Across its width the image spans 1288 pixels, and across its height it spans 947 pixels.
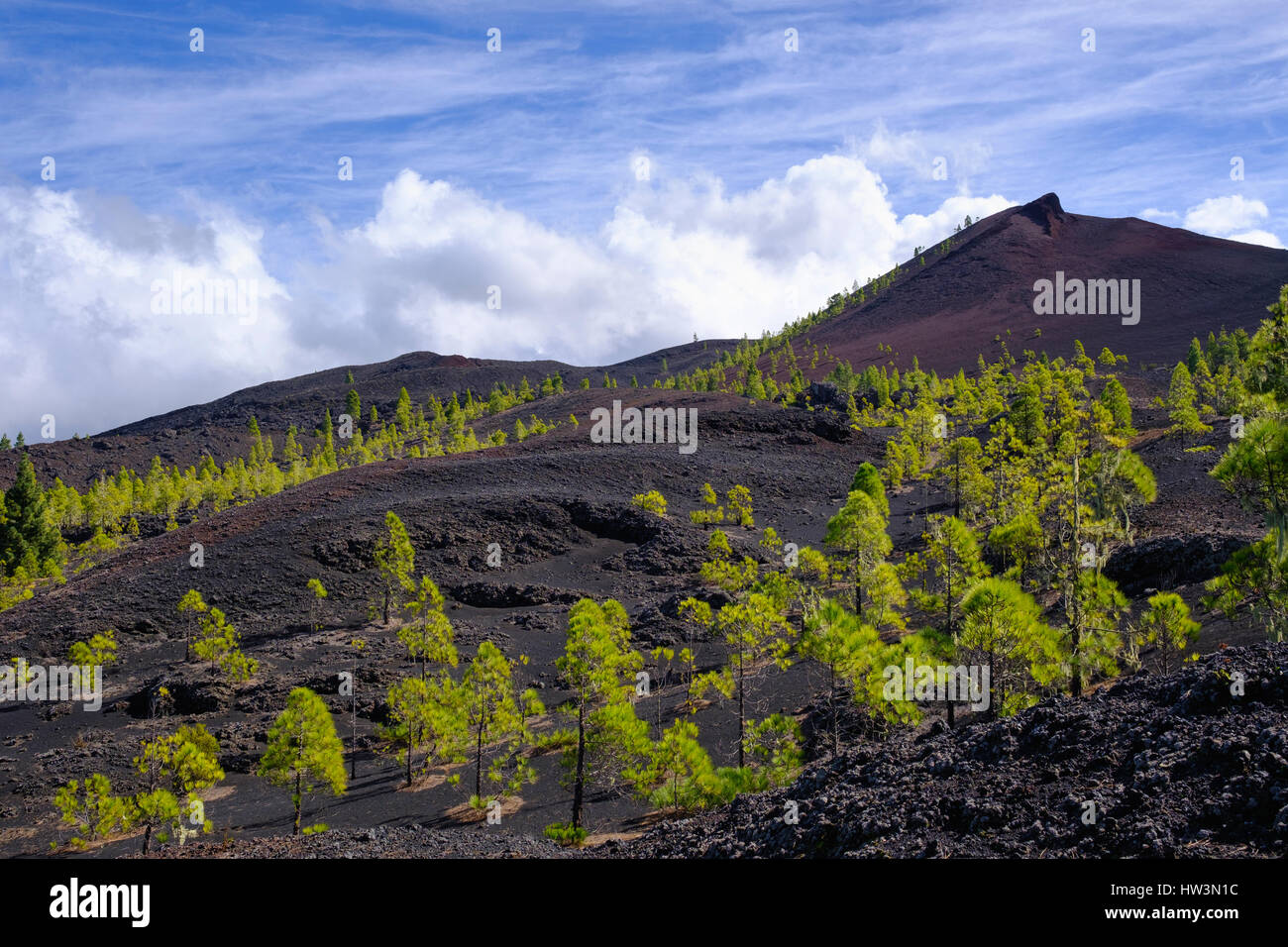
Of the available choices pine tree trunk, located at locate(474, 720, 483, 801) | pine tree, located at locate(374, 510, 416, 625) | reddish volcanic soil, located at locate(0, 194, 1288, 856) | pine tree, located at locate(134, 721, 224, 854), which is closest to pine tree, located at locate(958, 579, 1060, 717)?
reddish volcanic soil, located at locate(0, 194, 1288, 856)

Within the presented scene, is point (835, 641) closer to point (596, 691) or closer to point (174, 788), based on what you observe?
point (596, 691)

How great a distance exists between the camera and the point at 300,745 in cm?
2483

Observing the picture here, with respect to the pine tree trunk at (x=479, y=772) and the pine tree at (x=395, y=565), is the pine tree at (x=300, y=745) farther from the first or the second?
the pine tree at (x=395, y=565)

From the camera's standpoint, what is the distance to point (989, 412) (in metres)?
103

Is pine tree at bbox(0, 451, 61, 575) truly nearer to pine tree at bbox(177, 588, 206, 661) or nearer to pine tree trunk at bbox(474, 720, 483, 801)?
pine tree at bbox(177, 588, 206, 661)

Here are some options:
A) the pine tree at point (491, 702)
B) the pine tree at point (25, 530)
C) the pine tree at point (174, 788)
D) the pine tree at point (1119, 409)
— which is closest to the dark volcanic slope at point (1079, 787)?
the pine tree at point (491, 702)

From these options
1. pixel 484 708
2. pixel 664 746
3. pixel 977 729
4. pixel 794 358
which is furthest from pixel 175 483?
pixel 794 358

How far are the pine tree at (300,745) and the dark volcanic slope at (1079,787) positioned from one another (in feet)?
40.6

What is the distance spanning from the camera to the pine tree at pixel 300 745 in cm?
2461

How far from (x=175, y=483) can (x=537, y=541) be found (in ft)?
218

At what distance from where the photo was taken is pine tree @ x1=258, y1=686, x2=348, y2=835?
969 inches

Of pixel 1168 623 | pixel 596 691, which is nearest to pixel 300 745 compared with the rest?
pixel 596 691

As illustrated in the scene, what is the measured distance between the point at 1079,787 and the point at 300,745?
2138 centimetres
